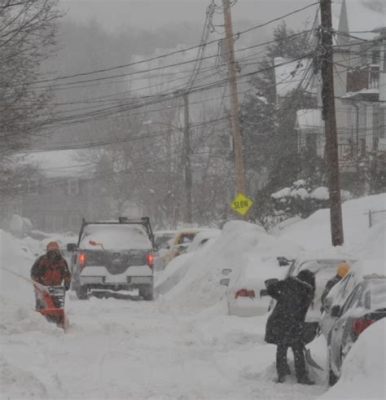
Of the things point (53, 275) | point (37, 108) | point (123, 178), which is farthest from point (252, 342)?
point (123, 178)

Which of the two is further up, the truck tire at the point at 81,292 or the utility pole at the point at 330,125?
the utility pole at the point at 330,125

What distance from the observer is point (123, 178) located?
260 ft

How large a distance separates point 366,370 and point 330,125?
14054mm

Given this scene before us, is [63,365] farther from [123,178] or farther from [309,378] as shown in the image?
[123,178]

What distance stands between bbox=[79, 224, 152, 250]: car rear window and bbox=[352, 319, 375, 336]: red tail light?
48.2 ft

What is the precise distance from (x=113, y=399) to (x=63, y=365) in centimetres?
229

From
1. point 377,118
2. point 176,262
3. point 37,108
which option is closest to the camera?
point 37,108

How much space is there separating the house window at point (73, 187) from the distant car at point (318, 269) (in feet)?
269

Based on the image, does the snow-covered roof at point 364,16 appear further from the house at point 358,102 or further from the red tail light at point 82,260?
the red tail light at point 82,260

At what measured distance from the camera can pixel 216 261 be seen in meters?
24.2

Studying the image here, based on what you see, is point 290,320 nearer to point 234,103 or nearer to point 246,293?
point 246,293

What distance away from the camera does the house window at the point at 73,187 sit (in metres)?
96.7

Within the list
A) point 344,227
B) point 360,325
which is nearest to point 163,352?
point 360,325

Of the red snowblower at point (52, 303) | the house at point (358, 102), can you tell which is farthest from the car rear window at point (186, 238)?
the red snowblower at point (52, 303)
